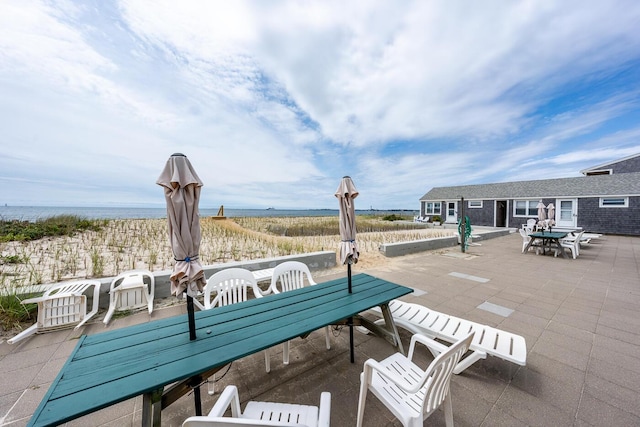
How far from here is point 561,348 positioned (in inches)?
113

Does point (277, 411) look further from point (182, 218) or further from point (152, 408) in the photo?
point (182, 218)

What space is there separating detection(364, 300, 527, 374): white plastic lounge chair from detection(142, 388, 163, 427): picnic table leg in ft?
8.16

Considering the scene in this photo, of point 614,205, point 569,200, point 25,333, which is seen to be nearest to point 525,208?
point 569,200

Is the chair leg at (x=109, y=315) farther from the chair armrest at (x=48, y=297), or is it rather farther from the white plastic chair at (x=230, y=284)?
the white plastic chair at (x=230, y=284)

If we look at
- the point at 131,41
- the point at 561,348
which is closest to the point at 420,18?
the point at 131,41

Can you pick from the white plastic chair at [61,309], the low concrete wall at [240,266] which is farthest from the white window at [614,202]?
the white plastic chair at [61,309]

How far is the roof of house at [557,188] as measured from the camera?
47.9 feet

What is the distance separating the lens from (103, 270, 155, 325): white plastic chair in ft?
12.4

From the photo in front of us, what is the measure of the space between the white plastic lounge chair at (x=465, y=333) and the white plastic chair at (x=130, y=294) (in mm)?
4110

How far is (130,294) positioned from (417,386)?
15.1 feet

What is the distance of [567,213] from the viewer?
1612 centimetres

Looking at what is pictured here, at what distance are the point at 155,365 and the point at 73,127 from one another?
36.7ft

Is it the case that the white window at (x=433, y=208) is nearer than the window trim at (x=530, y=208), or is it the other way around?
the window trim at (x=530, y=208)

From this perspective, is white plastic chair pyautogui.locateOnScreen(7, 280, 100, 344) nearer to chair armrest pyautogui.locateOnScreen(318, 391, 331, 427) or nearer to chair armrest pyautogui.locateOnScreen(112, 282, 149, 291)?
chair armrest pyautogui.locateOnScreen(112, 282, 149, 291)
